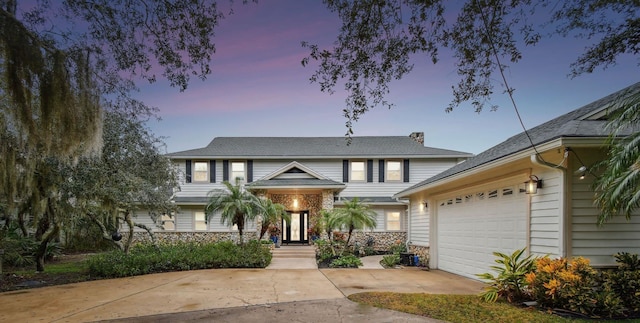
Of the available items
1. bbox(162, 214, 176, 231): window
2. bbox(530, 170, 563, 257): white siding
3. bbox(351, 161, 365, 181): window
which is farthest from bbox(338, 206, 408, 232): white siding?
bbox(530, 170, 563, 257): white siding

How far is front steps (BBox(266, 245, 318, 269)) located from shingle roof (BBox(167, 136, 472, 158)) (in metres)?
5.49

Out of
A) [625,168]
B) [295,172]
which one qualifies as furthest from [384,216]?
[625,168]

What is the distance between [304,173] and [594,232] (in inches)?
495

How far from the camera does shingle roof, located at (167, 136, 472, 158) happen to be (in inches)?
746

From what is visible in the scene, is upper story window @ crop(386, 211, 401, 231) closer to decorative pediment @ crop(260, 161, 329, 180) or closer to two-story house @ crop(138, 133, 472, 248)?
two-story house @ crop(138, 133, 472, 248)

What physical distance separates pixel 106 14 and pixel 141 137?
6835 millimetres

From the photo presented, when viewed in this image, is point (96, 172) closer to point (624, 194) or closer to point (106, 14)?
point (106, 14)

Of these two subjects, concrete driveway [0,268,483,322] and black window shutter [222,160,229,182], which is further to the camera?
black window shutter [222,160,229,182]

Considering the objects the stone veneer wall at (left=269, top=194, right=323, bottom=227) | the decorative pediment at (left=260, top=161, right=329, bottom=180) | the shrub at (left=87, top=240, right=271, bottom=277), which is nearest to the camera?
the shrub at (left=87, top=240, right=271, bottom=277)

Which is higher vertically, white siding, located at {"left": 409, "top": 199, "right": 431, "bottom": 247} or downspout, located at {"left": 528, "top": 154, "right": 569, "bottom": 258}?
downspout, located at {"left": 528, "top": 154, "right": 569, "bottom": 258}

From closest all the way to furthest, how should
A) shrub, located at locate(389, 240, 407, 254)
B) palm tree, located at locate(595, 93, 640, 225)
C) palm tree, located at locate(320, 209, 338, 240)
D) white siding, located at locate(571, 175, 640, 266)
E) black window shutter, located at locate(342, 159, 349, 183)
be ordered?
palm tree, located at locate(595, 93, 640, 225), white siding, located at locate(571, 175, 640, 266), palm tree, located at locate(320, 209, 338, 240), shrub, located at locate(389, 240, 407, 254), black window shutter, located at locate(342, 159, 349, 183)

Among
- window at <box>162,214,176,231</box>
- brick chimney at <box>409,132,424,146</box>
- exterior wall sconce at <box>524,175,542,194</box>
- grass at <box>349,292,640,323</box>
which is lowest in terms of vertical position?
window at <box>162,214,176,231</box>

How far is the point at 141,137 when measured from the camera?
34.3 feet

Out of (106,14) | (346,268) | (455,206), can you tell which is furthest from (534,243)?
(106,14)
